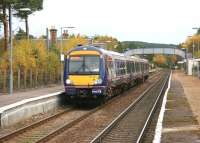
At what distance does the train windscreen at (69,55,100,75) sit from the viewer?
2788 cm

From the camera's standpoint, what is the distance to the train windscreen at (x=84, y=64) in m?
27.9

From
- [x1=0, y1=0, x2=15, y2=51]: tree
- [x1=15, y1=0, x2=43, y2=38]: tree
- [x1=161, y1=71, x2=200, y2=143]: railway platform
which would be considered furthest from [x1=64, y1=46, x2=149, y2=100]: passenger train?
[x1=15, y1=0, x2=43, y2=38]: tree

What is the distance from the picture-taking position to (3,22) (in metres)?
57.8

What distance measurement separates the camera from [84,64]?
28.1 meters

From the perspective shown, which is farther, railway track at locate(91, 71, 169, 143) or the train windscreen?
the train windscreen

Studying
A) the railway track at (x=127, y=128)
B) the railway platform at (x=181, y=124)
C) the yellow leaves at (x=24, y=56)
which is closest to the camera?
the railway platform at (x=181, y=124)

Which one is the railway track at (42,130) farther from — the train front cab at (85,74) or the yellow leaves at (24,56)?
the yellow leaves at (24,56)

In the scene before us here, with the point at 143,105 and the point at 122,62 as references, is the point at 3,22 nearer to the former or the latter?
the point at 122,62

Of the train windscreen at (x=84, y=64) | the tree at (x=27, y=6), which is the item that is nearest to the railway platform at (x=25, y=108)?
the train windscreen at (x=84, y=64)

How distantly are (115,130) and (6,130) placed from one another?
3.60 m

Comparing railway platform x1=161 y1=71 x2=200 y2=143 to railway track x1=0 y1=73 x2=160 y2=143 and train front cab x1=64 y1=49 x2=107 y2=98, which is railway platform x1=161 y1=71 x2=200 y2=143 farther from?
train front cab x1=64 y1=49 x2=107 y2=98

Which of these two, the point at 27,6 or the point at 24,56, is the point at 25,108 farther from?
the point at 27,6

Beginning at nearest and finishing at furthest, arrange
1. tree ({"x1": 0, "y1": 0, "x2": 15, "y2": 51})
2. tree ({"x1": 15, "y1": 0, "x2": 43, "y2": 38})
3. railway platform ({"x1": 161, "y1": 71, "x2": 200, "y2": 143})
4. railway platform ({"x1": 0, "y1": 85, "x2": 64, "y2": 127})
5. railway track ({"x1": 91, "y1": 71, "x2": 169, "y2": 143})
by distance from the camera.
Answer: railway platform ({"x1": 161, "y1": 71, "x2": 200, "y2": 143}), railway track ({"x1": 91, "y1": 71, "x2": 169, "y2": 143}), railway platform ({"x1": 0, "y1": 85, "x2": 64, "y2": 127}), tree ({"x1": 0, "y1": 0, "x2": 15, "y2": 51}), tree ({"x1": 15, "y1": 0, "x2": 43, "y2": 38})

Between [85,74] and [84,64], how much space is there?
655 mm
